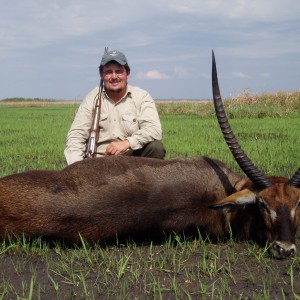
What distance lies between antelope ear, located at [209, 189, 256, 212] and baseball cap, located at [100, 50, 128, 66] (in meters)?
2.68

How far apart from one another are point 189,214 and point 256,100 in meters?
23.3

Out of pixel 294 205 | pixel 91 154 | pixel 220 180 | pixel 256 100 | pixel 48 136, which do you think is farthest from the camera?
pixel 256 100

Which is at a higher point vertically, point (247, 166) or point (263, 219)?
point (247, 166)

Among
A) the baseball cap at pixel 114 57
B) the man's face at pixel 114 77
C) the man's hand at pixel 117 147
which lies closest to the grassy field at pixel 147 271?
the man's hand at pixel 117 147

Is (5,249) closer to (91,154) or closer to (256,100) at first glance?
(91,154)

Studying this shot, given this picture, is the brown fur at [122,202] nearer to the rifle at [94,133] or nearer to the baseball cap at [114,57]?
the rifle at [94,133]

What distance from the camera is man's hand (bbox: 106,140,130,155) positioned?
19.3ft

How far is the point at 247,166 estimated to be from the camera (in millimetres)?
4551

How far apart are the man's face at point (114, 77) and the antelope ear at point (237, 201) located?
257cm

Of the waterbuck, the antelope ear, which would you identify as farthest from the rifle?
the antelope ear

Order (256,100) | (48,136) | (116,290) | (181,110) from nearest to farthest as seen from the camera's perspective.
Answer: (116,290)
(48,136)
(181,110)
(256,100)

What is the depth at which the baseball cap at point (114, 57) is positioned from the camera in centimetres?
629

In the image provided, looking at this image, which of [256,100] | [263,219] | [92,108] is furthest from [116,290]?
[256,100]

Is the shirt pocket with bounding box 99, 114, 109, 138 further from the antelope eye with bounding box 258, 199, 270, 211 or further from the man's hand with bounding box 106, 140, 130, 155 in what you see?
the antelope eye with bounding box 258, 199, 270, 211
